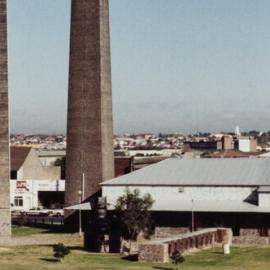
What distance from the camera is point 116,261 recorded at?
45.4 meters

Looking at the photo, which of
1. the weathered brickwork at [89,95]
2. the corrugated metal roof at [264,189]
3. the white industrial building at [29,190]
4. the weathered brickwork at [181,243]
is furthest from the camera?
the white industrial building at [29,190]

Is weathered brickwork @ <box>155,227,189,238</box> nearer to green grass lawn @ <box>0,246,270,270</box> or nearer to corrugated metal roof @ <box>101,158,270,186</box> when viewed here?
corrugated metal roof @ <box>101,158,270,186</box>

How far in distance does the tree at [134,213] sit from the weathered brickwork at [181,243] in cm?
400

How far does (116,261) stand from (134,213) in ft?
25.1

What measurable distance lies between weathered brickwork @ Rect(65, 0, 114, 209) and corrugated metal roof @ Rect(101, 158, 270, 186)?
14.0 feet

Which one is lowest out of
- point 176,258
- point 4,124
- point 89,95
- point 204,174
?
point 176,258

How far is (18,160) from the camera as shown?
94.5 meters

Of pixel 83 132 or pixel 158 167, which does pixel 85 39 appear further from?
pixel 158 167

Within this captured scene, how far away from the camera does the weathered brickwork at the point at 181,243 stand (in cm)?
4388

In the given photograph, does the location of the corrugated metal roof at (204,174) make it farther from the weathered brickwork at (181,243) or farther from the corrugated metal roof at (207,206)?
the weathered brickwork at (181,243)

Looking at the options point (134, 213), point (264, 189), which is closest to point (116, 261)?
point (134, 213)

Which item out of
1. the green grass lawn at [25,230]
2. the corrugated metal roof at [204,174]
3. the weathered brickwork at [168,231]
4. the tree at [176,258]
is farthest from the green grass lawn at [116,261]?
the green grass lawn at [25,230]

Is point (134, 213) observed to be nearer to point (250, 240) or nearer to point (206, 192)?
point (250, 240)

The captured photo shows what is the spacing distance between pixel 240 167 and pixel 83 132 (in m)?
13.9
